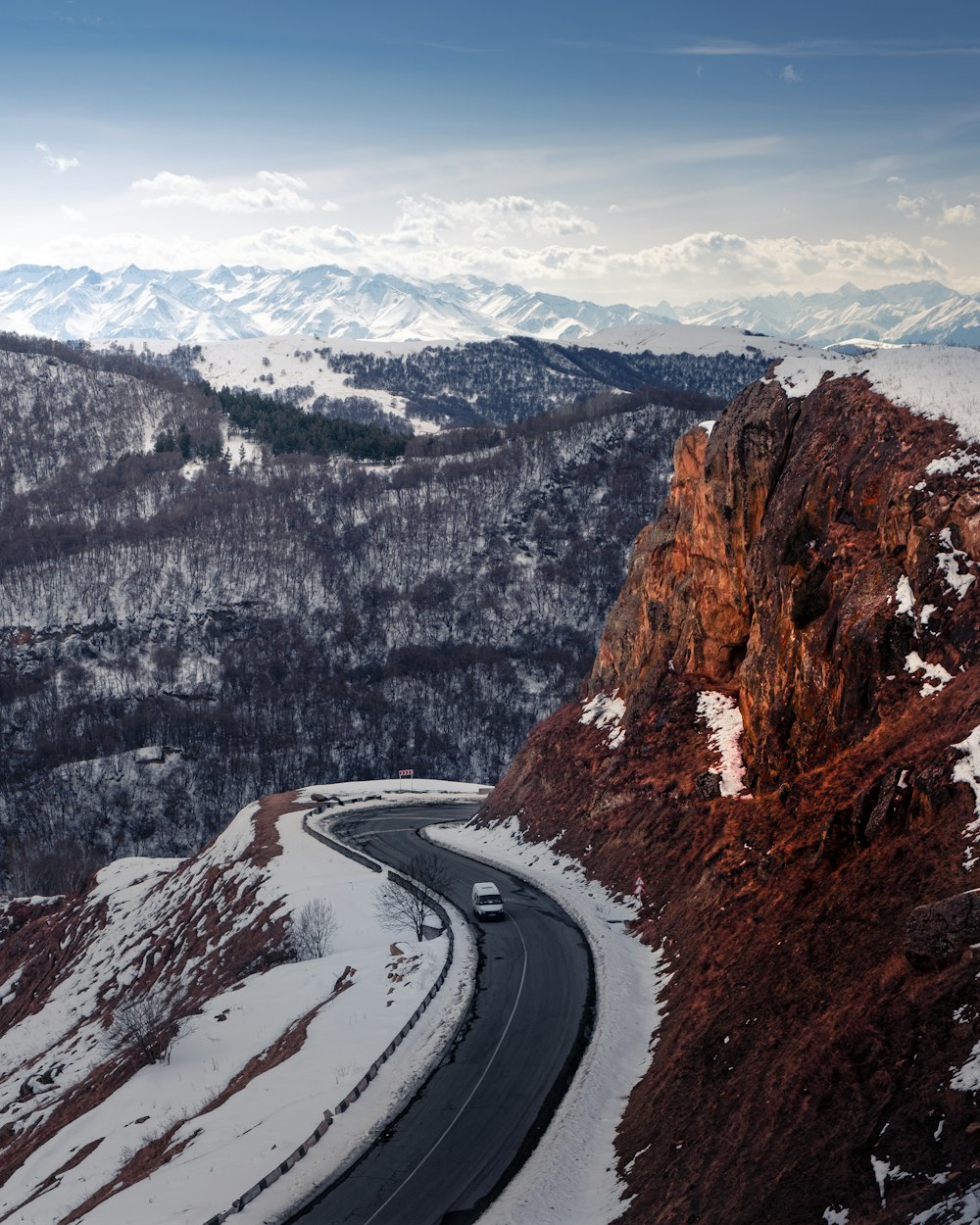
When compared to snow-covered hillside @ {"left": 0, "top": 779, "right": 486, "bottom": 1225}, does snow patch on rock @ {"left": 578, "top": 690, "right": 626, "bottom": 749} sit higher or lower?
higher

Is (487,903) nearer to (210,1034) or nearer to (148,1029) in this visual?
(210,1034)

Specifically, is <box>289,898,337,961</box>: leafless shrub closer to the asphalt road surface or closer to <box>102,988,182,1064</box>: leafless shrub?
<box>102,988,182,1064</box>: leafless shrub

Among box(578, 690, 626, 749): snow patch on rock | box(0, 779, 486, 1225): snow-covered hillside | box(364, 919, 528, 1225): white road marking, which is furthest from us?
box(578, 690, 626, 749): snow patch on rock

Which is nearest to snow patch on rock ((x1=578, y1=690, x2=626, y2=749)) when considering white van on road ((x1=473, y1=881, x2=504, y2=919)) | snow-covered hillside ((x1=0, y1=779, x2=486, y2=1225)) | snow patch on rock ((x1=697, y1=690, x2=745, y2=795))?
snow patch on rock ((x1=697, y1=690, x2=745, y2=795))

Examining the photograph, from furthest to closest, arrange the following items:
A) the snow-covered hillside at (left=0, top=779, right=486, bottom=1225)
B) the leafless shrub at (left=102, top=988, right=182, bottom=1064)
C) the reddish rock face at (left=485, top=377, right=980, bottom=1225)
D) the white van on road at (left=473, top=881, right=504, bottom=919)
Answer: the white van on road at (left=473, top=881, right=504, bottom=919) → the leafless shrub at (left=102, top=988, right=182, bottom=1064) → the snow-covered hillside at (left=0, top=779, right=486, bottom=1225) → the reddish rock face at (left=485, top=377, right=980, bottom=1225)

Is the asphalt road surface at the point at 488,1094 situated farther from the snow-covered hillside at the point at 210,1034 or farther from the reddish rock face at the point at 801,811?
the reddish rock face at the point at 801,811

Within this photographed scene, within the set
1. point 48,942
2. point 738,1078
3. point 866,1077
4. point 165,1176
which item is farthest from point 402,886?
point 48,942
